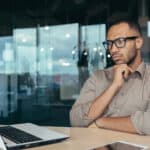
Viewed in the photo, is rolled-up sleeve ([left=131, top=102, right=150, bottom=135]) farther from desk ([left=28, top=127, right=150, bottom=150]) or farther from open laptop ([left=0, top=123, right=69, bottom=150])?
open laptop ([left=0, top=123, right=69, bottom=150])

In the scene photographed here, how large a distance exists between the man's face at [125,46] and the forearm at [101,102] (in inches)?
7.0

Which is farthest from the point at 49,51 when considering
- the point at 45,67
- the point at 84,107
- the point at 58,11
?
the point at 84,107

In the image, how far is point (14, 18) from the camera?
590 centimetres

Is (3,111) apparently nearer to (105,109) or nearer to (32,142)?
(105,109)

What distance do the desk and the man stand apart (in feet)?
0.49

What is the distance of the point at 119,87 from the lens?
1.92 m

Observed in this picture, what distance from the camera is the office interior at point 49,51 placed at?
231 inches

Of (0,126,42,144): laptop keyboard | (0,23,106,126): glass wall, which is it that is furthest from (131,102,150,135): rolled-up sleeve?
(0,23,106,126): glass wall

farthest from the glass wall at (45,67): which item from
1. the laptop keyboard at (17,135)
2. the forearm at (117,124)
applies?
the laptop keyboard at (17,135)

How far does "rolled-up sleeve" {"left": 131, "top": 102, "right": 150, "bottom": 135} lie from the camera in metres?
1.66

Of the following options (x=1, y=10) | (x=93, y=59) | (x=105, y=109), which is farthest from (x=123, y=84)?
(x=1, y=10)

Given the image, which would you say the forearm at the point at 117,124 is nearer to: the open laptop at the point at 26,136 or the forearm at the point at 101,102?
the forearm at the point at 101,102

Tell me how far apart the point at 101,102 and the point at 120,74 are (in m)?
0.19

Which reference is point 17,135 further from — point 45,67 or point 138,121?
point 45,67
